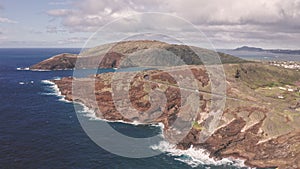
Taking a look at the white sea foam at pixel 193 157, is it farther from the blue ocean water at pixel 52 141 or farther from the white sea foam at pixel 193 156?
the blue ocean water at pixel 52 141

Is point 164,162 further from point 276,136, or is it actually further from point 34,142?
point 34,142

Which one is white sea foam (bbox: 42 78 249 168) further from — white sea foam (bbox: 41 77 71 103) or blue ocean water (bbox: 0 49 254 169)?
white sea foam (bbox: 41 77 71 103)

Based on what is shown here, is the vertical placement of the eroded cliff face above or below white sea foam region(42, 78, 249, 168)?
Answer: above

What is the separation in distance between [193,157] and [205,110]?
23.6 meters

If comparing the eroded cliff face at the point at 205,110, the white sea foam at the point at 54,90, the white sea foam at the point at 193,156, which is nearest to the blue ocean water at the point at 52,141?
the white sea foam at the point at 193,156

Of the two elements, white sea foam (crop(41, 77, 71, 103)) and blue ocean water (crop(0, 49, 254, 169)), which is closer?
blue ocean water (crop(0, 49, 254, 169))

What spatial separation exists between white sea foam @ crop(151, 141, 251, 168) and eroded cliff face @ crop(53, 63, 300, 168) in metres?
1.76

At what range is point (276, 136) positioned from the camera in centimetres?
7688

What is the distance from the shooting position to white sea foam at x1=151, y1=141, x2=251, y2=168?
6975 centimetres

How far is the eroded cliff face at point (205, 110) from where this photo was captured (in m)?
74.7

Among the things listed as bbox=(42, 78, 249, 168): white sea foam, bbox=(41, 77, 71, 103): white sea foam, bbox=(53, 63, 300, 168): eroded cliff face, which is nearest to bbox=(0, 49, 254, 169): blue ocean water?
bbox=(42, 78, 249, 168): white sea foam

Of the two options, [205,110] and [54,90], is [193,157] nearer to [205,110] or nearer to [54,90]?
[205,110]

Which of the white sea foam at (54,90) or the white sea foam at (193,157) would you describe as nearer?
the white sea foam at (193,157)

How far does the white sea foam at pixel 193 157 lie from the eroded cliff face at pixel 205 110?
1.76 m
